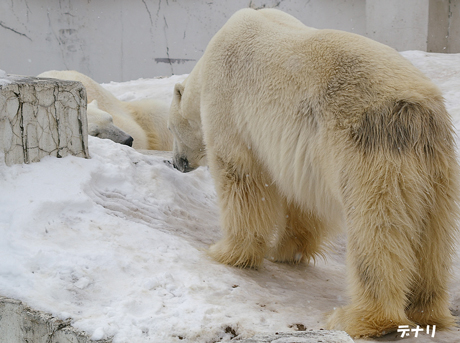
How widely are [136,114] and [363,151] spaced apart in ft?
15.4

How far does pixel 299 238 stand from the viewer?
3.37m

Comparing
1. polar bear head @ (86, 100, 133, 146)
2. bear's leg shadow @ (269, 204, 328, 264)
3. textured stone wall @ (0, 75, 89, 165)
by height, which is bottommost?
bear's leg shadow @ (269, 204, 328, 264)

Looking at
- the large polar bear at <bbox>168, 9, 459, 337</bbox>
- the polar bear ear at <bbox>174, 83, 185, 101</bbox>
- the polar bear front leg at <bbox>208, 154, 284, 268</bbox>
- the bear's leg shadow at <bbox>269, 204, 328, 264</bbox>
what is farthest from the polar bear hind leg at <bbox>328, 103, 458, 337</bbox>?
the polar bear ear at <bbox>174, 83, 185, 101</bbox>

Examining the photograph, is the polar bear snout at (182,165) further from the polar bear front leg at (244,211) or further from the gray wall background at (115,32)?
the gray wall background at (115,32)

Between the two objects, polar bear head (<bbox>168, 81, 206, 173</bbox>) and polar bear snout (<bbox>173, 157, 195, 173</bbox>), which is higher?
polar bear head (<bbox>168, 81, 206, 173</bbox>)

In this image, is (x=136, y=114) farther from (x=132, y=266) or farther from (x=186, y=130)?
(x=132, y=266)

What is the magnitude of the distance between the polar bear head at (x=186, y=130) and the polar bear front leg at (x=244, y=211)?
722mm

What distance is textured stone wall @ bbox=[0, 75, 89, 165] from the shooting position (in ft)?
9.34

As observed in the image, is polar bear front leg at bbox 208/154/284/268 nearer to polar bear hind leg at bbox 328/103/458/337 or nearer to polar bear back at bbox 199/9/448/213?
polar bear back at bbox 199/9/448/213

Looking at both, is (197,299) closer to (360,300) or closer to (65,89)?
(360,300)

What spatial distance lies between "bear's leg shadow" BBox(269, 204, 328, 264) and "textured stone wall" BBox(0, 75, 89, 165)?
4.59 feet

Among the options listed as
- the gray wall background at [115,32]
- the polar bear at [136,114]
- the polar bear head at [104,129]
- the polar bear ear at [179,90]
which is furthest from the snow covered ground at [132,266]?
the gray wall background at [115,32]

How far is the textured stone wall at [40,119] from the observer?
2848 millimetres

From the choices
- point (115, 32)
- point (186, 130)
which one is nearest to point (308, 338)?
point (186, 130)
